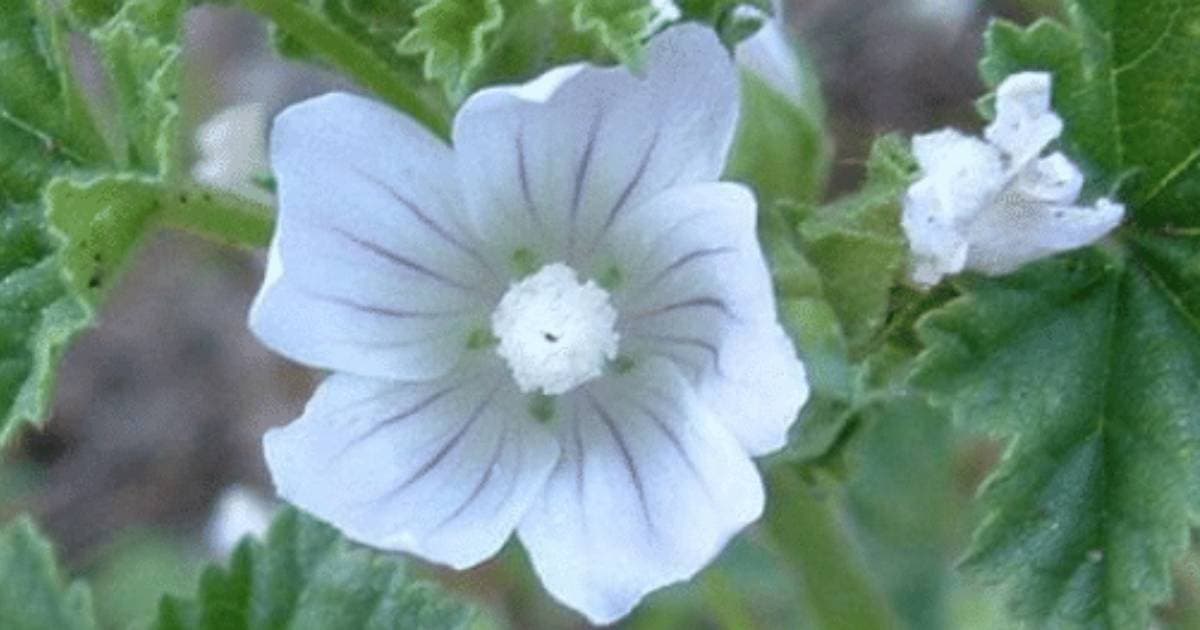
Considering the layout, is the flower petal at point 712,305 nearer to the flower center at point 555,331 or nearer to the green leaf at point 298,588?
the flower center at point 555,331

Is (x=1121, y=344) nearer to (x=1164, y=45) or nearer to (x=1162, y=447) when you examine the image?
(x=1162, y=447)

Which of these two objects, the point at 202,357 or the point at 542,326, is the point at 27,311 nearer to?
the point at 542,326

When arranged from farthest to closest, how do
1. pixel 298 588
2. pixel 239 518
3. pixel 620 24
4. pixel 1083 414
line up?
pixel 239 518
pixel 298 588
pixel 1083 414
pixel 620 24

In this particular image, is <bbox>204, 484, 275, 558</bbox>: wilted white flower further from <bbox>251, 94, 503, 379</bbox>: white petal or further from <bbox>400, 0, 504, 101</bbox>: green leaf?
<bbox>400, 0, 504, 101</bbox>: green leaf

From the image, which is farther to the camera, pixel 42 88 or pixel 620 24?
pixel 42 88

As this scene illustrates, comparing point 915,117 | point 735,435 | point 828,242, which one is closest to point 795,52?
point 828,242

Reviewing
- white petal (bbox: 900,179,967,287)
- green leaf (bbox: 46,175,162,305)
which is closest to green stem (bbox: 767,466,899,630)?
white petal (bbox: 900,179,967,287)

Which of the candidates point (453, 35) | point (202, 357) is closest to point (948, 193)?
point (453, 35)
